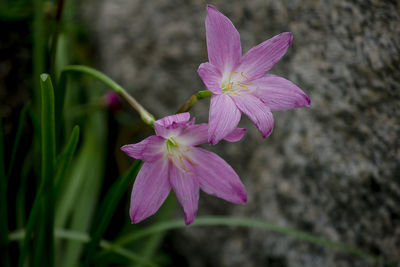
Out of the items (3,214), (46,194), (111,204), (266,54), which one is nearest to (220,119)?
(266,54)

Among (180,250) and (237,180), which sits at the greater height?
(237,180)

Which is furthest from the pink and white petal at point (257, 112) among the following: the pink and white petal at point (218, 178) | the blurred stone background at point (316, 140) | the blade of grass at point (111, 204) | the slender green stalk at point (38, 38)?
the slender green stalk at point (38, 38)

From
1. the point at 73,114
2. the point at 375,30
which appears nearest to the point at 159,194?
the point at 375,30

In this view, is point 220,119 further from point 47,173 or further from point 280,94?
point 47,173

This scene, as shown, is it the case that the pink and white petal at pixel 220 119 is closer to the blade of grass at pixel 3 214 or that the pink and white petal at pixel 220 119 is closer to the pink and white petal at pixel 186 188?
the pink and white petal at pixel 186 188

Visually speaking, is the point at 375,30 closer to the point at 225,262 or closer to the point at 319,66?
the point at 319,66

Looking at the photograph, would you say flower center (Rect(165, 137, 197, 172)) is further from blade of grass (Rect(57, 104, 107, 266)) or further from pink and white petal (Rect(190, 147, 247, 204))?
blade of grass (Rect(57, 104, 107, 266))
